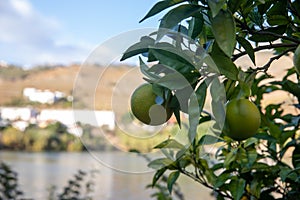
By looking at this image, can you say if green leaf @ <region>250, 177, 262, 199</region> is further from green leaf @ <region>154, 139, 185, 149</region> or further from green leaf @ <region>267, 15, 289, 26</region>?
green leaf @ <region>267, 15, 289, 26</region>

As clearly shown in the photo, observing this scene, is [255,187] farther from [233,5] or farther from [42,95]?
[42,95]

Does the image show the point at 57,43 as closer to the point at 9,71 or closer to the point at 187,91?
the point at 9,71

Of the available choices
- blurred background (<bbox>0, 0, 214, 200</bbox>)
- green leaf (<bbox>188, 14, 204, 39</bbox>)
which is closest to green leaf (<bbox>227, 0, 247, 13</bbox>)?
green leaf (<bbox>188, 14, 204, 39</bbox>)

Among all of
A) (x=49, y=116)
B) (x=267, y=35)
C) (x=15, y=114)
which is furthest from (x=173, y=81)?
(x=15, y=114)

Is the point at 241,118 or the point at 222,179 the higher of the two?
the point at 241,118

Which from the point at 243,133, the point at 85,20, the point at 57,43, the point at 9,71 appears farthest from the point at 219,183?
the point at 57,43

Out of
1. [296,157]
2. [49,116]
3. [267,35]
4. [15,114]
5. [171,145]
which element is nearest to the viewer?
[267,35]
